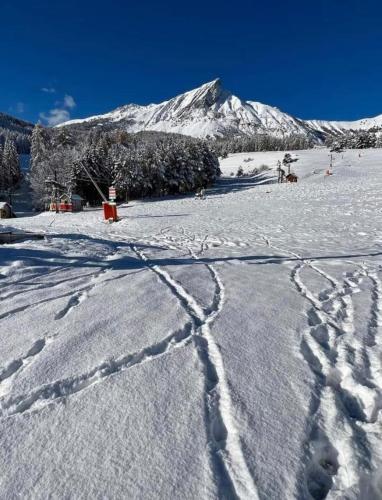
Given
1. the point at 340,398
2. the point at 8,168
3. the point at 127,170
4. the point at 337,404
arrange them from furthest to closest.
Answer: the point at 8,168 < the point at 127,170 < the point at 340,398 < the point at 337,404

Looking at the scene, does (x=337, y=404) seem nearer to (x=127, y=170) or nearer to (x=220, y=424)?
(x=220, y=424)

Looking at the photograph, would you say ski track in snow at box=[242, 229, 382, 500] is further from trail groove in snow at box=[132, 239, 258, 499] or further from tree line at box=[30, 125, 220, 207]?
tree line at box=[30, 125, 220, 207]

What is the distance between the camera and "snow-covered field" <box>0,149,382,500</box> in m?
2.31

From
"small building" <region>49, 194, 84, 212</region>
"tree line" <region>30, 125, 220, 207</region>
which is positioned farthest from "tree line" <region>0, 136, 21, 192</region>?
"small building" <region>49, 194, 84, 212</region>

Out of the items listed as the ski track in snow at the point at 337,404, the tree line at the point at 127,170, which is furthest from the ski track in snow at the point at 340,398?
the tree line at the point at 127,170

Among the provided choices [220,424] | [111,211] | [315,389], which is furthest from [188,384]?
[111,211]

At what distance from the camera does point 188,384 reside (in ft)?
10.6

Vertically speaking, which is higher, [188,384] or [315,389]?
[188,384]

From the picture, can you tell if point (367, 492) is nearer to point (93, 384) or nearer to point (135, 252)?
point (93, 384)

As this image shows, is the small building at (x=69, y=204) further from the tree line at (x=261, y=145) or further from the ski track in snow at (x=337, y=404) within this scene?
the tree line at (x=261, y=145)

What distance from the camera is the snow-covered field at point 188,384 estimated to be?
2.31 metres

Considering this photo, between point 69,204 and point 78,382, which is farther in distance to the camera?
point 69,204

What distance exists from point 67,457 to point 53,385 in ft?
2.99

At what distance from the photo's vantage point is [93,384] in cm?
321
